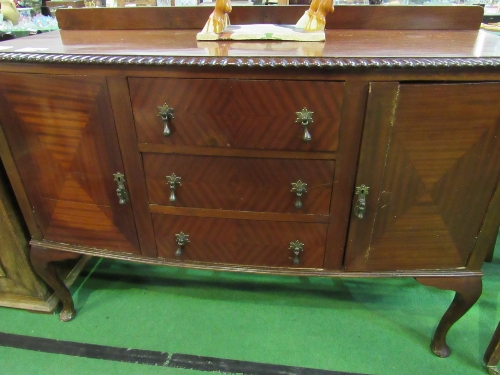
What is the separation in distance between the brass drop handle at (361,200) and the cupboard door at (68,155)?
61 centimetres

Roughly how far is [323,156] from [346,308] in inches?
30.0

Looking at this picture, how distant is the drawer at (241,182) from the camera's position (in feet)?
2.79

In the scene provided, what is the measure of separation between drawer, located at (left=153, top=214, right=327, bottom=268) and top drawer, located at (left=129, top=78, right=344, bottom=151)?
0.76 feet

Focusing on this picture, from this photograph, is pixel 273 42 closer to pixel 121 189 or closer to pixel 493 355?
pixel 121 189

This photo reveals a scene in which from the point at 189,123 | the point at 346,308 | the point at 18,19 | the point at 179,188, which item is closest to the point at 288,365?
the point at 346,308

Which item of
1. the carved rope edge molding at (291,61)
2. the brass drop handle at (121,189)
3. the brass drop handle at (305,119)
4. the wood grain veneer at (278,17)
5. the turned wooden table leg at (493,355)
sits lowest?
the turned wooden table leg at (493,355)

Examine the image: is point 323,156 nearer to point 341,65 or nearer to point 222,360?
point 341,65

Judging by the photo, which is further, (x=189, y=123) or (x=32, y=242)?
(x=32, y=242)

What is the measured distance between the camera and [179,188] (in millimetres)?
919

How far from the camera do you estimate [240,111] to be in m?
0.79

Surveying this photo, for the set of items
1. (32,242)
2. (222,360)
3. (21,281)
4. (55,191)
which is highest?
(55,191)

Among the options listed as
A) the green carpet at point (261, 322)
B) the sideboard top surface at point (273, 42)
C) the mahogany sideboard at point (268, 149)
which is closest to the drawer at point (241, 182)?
the mahogany sideboard at point (268, 149)

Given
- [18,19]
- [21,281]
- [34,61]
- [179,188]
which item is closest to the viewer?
[34,61]

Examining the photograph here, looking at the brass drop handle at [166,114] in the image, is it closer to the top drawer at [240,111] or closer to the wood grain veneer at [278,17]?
the top drawer at [240,111]
